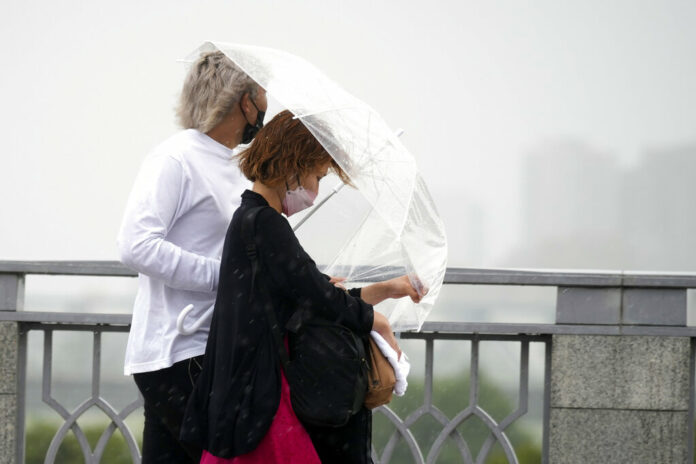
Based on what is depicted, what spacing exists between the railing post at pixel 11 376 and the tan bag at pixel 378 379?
96.4 inches

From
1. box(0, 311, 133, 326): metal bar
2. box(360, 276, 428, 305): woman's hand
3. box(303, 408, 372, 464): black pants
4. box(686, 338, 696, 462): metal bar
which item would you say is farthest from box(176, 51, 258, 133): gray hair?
box(686, 338, 696, 462): metal bar

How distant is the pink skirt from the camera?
6.98 ft

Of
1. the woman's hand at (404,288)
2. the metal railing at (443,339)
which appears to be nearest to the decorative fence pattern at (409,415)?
the metal railing at (443,339)

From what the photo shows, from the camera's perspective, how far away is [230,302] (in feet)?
7.00

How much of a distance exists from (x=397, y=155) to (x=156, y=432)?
0.96 m

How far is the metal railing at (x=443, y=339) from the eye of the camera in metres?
4.07

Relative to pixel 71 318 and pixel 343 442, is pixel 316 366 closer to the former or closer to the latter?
pixel 343 442

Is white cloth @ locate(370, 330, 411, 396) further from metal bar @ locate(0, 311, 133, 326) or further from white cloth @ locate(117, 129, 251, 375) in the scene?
metal bar @ locate(0, 311, 133, 326)

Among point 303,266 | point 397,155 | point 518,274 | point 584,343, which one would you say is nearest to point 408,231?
point 397,155

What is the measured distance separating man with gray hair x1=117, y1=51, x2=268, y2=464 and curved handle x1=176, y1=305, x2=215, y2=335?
0.05 feet

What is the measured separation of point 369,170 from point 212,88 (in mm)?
470

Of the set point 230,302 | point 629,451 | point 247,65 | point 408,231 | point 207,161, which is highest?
point 247,65

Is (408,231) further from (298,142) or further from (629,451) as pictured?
(629,451)

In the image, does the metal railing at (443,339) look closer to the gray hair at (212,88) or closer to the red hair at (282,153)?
the gray hair at (212,88)
